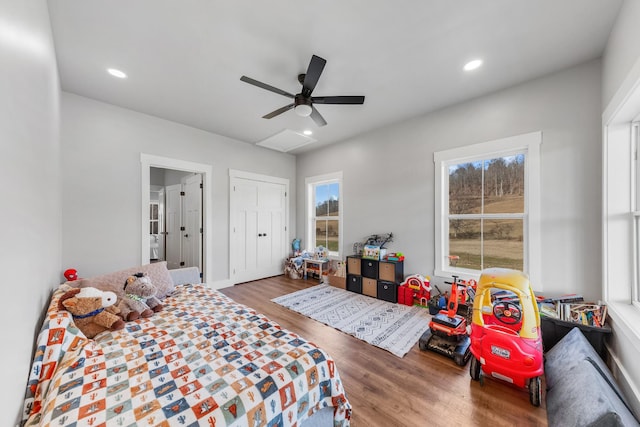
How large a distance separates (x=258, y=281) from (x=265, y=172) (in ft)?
7.28

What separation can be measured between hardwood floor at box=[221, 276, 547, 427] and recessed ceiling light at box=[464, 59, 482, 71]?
2814mm

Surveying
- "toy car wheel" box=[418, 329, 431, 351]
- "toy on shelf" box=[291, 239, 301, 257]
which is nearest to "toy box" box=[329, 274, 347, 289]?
"toy on shelf" box=[291, 239, 301, 257]

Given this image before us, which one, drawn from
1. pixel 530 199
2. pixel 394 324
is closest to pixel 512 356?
pixel 394 324

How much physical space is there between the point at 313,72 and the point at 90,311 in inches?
98.4

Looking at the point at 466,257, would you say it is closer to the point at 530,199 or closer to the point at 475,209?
the point at 475,209

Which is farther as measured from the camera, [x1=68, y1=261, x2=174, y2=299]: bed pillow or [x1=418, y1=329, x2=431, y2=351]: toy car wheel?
[x1=418, y1=329, x2=431, y2=351]: toy car wheel

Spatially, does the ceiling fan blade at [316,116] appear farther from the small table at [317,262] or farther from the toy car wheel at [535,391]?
the toy car wheel at [535,391]

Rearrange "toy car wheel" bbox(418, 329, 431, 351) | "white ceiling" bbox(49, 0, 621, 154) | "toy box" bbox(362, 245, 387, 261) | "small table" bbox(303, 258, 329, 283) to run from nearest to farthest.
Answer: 1. "white ceiling" bbox(49, 0, 621, 154)
2. "toy car wheel" bbox(418, 329, 431, 351)
3. "toy box" bbox(362, 245, 387, 261)
4. "small table" bbox(303, 258, 329, 283)

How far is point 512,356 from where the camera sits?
1.59 m

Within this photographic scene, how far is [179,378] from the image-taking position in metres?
1.16

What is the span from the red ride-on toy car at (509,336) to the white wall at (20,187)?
2.50 m

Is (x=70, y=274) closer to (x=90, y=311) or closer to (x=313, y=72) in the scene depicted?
(x=90, y=311)

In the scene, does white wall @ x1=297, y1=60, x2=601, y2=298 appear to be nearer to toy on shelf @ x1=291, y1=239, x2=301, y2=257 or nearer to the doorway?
toy on shelf @ x1=291, y1=239, x2=301, y2=257

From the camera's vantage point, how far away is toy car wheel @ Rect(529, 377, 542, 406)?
155cm
